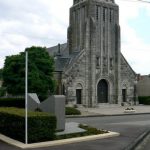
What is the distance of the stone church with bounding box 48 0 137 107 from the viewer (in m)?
54.0

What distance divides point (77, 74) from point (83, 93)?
9.20 ft

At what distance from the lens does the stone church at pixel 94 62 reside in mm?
53969

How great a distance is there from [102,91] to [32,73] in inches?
626

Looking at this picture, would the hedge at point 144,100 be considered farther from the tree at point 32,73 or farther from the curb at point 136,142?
the curb at point 136,142

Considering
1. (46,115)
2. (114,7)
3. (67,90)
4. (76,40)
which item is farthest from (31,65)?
(46,115)

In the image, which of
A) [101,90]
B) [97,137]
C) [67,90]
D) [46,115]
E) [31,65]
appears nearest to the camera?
[46,115]

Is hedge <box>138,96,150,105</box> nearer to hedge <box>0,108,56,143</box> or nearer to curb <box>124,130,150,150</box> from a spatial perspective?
curb <box>124,130,150,150</box>

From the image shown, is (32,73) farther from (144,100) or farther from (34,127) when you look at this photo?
(34,127)

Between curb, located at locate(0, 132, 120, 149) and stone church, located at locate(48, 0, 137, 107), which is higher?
stone church, located at locate(48, 0, 137, 107)

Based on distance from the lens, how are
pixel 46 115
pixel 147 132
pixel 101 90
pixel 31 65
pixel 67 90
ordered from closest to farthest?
1. pixel 46 115
2. pixel 147 132
3. pixel 31 65
4. pixel 67 90
5. pixel 101 90

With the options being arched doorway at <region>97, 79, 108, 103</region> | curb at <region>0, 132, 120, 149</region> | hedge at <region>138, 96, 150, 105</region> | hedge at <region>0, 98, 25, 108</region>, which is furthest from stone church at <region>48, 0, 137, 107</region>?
curb at <region>0, 132, 120, 149</region>

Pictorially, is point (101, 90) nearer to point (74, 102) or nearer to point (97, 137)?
point (74, 102)

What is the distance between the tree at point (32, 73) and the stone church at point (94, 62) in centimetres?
614

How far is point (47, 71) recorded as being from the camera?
4731 cm
